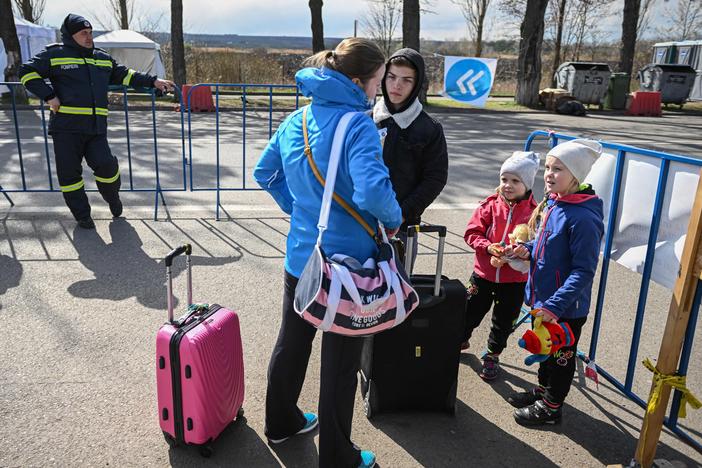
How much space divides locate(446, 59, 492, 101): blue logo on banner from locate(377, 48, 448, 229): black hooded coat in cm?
1269

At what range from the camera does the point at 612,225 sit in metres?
3.37

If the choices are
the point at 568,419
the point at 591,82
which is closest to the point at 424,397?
the point at 568,419

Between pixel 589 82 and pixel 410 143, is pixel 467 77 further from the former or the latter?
pixel 410 143

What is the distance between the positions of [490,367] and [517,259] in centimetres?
79

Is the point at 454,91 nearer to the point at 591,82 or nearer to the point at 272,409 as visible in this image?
the point at 591,82

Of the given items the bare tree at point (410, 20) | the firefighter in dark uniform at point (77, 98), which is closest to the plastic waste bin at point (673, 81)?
the bare tree at point (410, 20)

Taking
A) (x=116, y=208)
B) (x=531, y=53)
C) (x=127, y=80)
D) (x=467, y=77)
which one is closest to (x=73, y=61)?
(x=127, y=80)

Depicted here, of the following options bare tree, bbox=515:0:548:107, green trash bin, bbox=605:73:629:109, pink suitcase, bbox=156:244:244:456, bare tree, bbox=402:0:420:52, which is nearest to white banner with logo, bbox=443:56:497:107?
bare tree, bbox=402:0:420:52

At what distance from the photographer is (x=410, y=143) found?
330 cm

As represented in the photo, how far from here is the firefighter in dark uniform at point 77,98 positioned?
5.56 meters

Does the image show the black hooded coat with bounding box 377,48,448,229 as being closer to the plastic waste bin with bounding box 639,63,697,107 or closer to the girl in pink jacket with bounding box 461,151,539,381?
the girl in pink jacket with bounding box 461,151,539,381

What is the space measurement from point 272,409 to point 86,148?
4.34 metres

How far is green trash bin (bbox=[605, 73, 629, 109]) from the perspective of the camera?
23.3 metres

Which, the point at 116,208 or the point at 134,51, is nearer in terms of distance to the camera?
the point at 116,208
